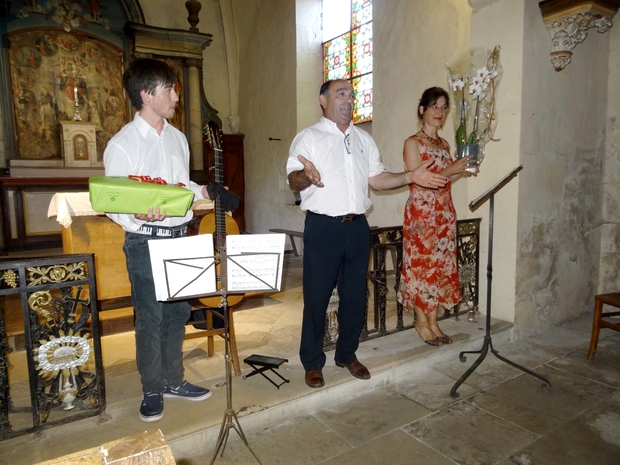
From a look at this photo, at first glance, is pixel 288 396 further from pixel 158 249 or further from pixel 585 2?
pixel 585 2

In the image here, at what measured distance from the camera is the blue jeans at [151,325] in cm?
213

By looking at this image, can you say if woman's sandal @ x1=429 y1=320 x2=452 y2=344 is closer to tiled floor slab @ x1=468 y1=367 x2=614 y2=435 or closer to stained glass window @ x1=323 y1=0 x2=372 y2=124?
tiled floor slab @ x1=468 y1=367 x2=614 y2=435

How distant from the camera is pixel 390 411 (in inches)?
99.2

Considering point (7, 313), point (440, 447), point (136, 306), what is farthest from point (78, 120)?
point (440, 447)

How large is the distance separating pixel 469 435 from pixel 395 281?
1668 millimetres

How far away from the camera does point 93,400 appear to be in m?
2.23

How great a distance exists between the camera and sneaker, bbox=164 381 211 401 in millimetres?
2396

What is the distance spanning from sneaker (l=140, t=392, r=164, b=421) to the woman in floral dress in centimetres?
183

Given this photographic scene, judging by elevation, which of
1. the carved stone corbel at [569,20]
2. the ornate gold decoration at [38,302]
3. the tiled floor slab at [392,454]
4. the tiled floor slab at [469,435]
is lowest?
the tiled floor slab at [469,435]

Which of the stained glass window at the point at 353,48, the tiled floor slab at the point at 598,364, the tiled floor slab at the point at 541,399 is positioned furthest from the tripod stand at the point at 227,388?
the stained glass window at the point at 353,48

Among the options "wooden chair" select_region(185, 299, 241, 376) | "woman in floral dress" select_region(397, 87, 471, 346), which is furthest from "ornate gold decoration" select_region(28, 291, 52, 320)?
"woman in floral dress" select_region(397, 87, 471, 346)

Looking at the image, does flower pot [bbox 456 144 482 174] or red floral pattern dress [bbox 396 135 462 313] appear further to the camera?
red floral pattern dress [bbox 396 135 462 313]

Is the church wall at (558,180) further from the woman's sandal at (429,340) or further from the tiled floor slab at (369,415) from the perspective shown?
the tiled floor slab at (369,415)

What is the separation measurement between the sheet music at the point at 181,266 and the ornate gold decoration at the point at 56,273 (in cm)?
58
